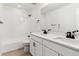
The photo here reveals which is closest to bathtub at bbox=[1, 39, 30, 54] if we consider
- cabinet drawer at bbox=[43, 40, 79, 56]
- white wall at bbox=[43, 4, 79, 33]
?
white wall at bbox=[43, 4, 79, 33]

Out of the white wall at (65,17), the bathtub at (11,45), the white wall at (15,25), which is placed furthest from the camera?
the white wall at (15,25)

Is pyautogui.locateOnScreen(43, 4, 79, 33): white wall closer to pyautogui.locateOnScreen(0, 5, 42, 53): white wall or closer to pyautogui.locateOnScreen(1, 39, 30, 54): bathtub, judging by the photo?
pyautogui.locateOnScreen(0, 5, 42, 53): white wall

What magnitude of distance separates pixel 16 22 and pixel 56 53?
239cm

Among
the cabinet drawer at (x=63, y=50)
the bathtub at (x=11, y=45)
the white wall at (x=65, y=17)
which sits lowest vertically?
the bathtub at (x=11, y=45)

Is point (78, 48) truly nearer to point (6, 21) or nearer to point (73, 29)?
point (73, 29)

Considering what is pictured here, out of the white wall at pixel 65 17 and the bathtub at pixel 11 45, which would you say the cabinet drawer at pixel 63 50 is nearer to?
the white wall at pixel 65 17

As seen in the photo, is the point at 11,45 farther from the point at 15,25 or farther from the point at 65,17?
the point at 65,17

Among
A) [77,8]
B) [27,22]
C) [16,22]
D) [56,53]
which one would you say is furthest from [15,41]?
[77,8]

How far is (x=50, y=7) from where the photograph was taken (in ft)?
6.97

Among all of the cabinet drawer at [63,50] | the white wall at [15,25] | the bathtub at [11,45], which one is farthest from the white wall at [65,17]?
the bathtub at [11,45]

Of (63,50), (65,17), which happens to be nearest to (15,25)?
(65,17)

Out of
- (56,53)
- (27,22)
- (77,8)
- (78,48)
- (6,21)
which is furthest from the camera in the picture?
(27,22)

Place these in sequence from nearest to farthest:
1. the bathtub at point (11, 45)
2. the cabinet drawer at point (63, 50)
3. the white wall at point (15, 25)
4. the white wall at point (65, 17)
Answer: the cabinet drawer at point (63, 50) < the white wall at point (65, 17) < the bathtub at point (11, 45) < the white wall at point (15, 25)

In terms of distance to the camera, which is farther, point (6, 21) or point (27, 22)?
point (27, 22)
